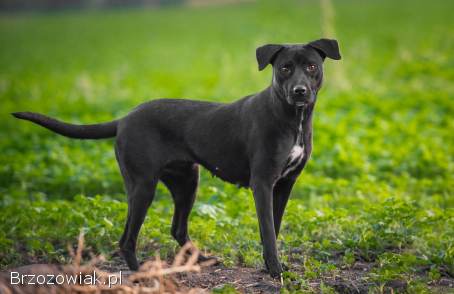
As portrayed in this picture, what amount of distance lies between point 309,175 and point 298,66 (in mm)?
4534

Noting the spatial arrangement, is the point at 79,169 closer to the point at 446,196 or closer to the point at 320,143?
the point at 320,143

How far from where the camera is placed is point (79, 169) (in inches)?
404

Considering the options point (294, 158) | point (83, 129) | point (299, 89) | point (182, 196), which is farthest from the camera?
point (182, 196)

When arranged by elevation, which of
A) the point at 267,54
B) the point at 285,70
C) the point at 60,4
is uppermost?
the point at 60,4

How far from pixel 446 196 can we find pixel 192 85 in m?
13.5

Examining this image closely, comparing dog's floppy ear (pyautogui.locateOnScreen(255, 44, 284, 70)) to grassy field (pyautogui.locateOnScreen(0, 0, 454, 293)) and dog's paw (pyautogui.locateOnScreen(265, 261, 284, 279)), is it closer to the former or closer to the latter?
dog's paw (pyautogui.locateOnScreen(265, 261, 284, 279))

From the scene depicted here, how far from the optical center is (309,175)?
396 inches

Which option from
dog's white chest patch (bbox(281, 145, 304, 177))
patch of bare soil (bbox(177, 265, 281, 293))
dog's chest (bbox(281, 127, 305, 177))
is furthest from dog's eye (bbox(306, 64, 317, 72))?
patch of bare soil (bbox(177, 265, 281, 293))

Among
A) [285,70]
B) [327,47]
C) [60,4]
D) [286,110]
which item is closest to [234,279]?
[286,110]

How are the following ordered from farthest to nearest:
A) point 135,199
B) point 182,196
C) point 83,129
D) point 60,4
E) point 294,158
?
point 60,4 → point 182,196 → point 83,129 → point 135,199 → point 294,158

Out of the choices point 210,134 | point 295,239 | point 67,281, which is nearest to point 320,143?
point 295,239

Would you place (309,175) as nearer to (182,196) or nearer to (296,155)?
(182,196)

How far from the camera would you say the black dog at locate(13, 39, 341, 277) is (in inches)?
225

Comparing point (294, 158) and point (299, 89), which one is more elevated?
point (299, 89)
